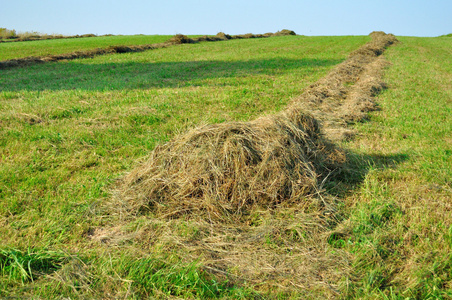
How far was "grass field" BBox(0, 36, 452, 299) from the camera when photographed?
8.76ft

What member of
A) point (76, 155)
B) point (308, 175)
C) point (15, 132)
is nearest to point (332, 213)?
point (308, 175)

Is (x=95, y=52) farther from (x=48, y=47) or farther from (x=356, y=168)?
(x=356, y=168)

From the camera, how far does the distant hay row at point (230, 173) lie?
3.77 m

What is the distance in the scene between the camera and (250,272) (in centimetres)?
284

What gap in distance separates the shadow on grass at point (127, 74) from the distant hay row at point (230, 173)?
22.6 ft

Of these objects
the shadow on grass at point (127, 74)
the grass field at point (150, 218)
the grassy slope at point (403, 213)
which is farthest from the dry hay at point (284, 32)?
the grassy slope at point (403, 213)

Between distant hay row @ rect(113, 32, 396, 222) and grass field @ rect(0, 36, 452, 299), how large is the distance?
0.93 ft

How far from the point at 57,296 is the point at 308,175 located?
117 inches

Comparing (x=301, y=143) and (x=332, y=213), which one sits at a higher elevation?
(x=301, y=143)

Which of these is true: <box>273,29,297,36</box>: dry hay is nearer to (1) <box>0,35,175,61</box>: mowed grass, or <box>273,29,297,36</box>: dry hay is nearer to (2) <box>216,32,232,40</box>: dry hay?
(2) <box>216,32,232,40</box>: dry hay

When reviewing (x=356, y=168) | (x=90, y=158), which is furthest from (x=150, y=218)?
(x=356, y=168)

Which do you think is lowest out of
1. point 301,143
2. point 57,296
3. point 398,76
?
point 57,296

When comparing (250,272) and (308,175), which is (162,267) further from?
(308,175)

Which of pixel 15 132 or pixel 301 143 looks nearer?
pixel 301 143
